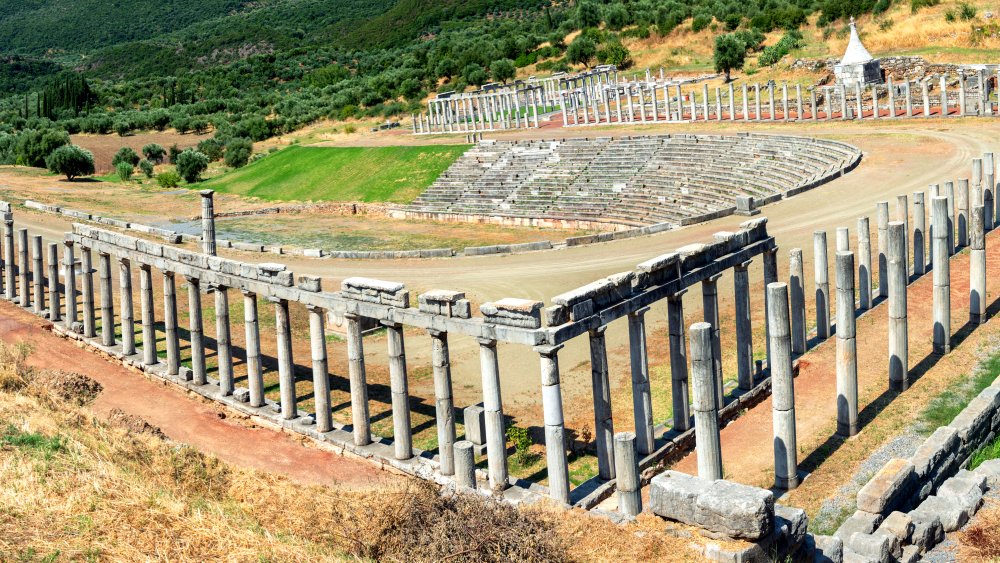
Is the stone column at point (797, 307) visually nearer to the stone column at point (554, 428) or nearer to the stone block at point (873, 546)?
the stone column at point (554, 428)

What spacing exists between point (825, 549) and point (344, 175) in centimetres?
6117

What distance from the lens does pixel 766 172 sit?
5134cm

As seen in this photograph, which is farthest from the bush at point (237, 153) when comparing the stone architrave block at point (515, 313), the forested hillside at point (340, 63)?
the stone architrave block at point (515, 313)

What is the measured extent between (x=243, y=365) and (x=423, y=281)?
877cm

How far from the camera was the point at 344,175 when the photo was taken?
7362cm

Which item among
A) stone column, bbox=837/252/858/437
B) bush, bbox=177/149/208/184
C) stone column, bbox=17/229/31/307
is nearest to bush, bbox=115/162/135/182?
bush, bbox=177/149/208/184

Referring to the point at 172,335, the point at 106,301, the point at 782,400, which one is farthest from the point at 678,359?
the point at 106,301

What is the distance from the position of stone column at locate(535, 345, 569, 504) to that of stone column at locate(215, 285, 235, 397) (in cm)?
1210

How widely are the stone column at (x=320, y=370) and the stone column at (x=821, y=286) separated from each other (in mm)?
12173

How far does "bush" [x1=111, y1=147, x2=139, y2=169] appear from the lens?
90.4 meters

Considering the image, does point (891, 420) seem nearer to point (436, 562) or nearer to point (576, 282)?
point (436, 562)

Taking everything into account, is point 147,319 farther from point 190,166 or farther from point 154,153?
point 154,153

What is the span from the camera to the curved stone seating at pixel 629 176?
50.3 meters

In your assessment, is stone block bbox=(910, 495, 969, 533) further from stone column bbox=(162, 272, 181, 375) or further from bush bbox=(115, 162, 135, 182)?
bush bbox=(115, 162, 135, 182)
